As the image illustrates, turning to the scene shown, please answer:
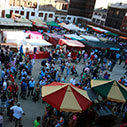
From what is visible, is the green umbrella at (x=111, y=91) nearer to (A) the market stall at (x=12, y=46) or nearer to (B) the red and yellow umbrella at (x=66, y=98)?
(B) the red and yellow umbrella at (x=66, y=98)

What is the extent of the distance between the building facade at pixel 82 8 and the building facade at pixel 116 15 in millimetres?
12249

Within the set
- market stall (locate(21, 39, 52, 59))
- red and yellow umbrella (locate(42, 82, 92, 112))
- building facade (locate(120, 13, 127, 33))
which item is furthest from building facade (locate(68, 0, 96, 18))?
red and yellow umbrella (locate(42, 82, 92, 112))

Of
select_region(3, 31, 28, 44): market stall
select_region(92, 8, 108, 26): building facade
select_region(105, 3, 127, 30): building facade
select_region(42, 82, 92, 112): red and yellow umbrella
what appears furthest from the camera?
select_region(92, 8, 108, 26): building facade

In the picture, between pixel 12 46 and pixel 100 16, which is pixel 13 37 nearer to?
pixel 12 46

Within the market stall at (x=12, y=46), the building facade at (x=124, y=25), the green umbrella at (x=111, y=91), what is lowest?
the market stall at (x=12, y=46)

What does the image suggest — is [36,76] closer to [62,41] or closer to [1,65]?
[1,65]

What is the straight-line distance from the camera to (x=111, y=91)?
7.91 metres

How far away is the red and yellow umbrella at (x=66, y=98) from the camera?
638 centimetres

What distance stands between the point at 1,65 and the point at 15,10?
2924cm

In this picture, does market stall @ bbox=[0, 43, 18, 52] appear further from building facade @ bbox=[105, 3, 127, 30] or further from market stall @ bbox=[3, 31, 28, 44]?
building facade @ bbox=[105, 3, 127, 30]

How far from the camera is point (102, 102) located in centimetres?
807

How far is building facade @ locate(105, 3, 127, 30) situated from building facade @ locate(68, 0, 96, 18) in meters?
12.2

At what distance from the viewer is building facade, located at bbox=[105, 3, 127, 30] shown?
38.8m

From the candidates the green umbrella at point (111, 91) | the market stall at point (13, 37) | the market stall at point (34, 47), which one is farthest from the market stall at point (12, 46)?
the green umbrella at point (111, 91)
